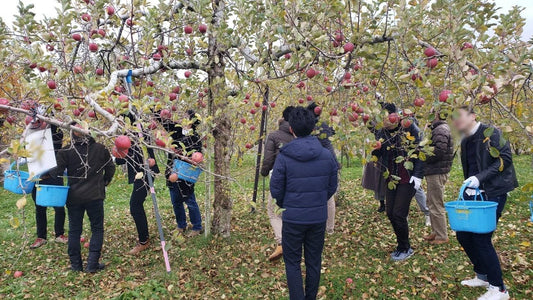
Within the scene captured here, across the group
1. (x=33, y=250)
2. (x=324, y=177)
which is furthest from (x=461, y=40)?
(x=33, y=250)

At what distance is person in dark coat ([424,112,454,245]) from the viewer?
4.03 metres

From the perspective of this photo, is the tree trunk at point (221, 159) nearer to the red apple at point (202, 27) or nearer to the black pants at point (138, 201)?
the red apple at point (202, 27)

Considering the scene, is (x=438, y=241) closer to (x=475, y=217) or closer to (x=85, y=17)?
(x=475, y=217)

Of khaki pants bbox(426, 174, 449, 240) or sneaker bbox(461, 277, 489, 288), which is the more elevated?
khaki pants bbox(426, 174, 449, 240)

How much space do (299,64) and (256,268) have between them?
2605mm

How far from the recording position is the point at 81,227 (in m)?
4.16

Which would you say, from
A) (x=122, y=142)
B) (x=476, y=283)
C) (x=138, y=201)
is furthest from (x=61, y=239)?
(x=476, y=283)

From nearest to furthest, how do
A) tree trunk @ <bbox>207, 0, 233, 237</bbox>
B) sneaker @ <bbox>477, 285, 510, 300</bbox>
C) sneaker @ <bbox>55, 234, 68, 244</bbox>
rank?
1. sneaker @ <bbox>477, 285, 510, 300</bbox>
2. tree trunk @ <bbox>207, 0, 233, 237</bbox>
3. sneaker @ <bbox>55, 234, 68, 244</bbox>

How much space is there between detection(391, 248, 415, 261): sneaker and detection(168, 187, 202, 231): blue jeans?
2845 mm

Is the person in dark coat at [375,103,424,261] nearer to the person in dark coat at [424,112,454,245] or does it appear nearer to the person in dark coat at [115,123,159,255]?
the person in dark coat at [424,112,454,245]

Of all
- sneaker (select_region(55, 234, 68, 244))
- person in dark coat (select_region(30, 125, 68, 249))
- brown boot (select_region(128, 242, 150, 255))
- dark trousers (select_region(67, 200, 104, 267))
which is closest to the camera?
dark trousers (select_region(67, 200, 104, 267))

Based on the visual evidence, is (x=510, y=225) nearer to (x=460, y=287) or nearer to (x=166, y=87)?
(x=460, y=287)

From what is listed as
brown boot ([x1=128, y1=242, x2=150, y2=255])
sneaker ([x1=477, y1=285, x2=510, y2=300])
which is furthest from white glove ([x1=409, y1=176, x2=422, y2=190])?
brown boot ([x1=128, y1=242, x2=150, y2=255])

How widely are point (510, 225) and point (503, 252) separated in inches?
52.9
